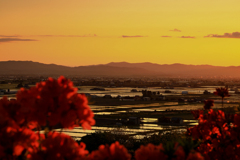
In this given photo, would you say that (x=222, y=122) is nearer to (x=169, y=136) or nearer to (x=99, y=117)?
(x=169, y=136)

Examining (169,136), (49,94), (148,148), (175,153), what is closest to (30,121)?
(49,94)

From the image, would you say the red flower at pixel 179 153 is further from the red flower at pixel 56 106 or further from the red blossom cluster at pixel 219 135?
the red blossom cluster at pixel 219 135

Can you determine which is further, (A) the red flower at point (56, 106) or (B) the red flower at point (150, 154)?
(A) the red flower at point (56, 106)

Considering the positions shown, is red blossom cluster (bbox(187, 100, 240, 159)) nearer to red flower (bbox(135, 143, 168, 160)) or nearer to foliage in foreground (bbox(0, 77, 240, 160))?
foliage in foreground (bbox(0, 77, 240, 160))

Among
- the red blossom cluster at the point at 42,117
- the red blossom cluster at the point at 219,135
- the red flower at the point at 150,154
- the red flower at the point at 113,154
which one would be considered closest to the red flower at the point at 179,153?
the red flower at the point at 150,154

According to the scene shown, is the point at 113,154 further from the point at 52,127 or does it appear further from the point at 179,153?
the point at 52,127

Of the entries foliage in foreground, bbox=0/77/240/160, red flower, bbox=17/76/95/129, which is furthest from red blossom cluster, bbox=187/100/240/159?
red flower, bbox=17/76/95/129

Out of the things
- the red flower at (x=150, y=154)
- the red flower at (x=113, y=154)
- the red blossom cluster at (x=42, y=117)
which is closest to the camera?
the red flower at (x=113, y=154)

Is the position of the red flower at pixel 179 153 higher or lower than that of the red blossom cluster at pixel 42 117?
lower

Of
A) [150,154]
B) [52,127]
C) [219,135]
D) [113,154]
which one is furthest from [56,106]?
[219,135]

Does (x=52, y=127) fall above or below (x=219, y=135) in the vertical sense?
above

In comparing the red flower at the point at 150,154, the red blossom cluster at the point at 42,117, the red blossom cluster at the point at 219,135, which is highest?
the red blossom cluster at the point at 42,117
